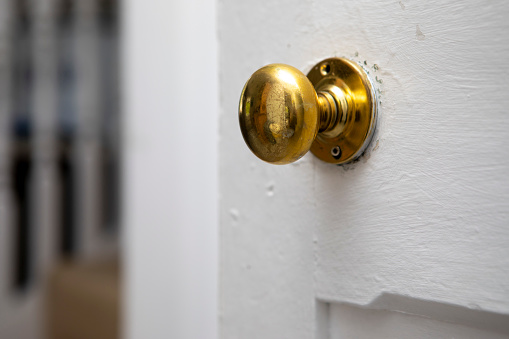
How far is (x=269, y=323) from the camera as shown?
0.24 metres

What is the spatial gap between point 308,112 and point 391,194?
0.05 metres

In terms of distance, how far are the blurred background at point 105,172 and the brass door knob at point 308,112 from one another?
604 mm

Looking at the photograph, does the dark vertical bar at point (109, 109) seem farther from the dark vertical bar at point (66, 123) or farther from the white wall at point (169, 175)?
the white wall at point (169, 175)

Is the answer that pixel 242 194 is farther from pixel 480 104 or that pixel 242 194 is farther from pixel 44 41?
pixel 44 41

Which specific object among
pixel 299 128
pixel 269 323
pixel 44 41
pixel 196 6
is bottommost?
pixel 269 323

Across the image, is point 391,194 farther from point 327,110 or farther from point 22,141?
point 22,141

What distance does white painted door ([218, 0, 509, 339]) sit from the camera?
0.54 feet

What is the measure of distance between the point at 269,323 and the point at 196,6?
0.74 metres

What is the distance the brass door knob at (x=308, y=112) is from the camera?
0.59ft

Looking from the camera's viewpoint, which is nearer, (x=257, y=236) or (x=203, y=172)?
(x=257, y=236)

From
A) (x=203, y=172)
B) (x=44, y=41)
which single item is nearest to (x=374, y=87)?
(x=203, y=172)

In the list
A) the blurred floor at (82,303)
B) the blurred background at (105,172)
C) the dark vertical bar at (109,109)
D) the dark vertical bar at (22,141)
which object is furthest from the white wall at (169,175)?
the dark vertical bar at (109,109)

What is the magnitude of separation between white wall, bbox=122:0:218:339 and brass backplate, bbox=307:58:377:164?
25.2 inches

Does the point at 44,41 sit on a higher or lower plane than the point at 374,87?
higher
